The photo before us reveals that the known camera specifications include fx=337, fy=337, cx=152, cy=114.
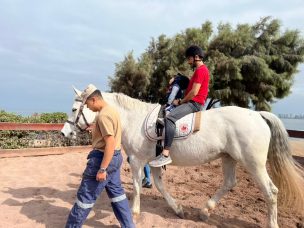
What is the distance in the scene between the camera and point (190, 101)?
5.04 meters

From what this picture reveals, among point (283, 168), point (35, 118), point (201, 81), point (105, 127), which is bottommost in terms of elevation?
point (35, 118)

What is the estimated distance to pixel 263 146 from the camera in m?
4.69

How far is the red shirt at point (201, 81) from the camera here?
4.94m

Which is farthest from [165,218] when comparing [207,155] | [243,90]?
[243,90]

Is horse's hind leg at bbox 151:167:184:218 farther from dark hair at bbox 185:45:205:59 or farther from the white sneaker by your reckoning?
dark hair at bbox 185:45:205:59

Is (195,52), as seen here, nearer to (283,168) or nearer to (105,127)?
(105,127)

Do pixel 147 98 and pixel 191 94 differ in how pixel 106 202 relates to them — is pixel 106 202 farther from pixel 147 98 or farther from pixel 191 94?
pixel 147 98

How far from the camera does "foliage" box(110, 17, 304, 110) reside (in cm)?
2080

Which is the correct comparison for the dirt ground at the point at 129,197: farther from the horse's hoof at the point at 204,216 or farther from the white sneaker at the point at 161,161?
the white sneaker at the point at 161,161

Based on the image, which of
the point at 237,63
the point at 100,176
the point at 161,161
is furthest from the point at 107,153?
the point at 237,63


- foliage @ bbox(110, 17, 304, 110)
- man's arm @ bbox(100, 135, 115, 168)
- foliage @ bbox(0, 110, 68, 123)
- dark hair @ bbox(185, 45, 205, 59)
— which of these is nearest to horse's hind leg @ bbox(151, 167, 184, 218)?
man's arm @ bbox(100, 135, 115, 168)

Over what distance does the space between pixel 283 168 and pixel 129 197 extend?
2696 mm

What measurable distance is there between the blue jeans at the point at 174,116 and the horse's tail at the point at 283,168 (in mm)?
1093

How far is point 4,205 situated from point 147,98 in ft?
66.3
